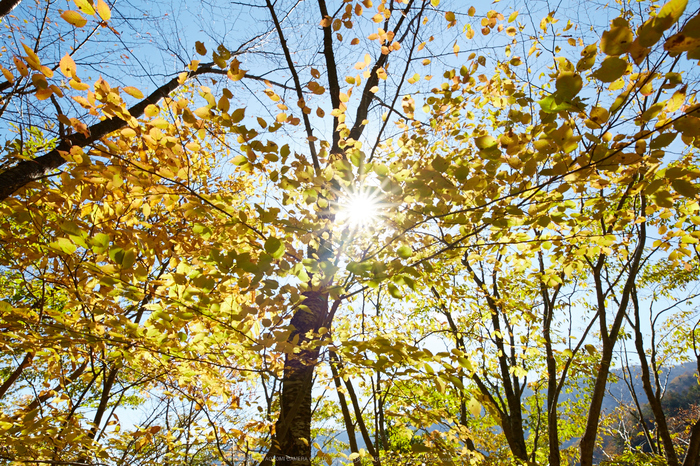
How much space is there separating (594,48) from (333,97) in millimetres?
2899

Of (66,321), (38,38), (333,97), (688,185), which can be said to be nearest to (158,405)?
(66,321)

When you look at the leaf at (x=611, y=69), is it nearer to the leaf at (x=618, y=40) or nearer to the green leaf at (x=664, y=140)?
the leaf at (x=618, y=40)

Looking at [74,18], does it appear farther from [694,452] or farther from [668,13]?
[694,452]

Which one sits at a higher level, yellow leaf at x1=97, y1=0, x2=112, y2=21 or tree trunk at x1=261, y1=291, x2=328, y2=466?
yellow leaf at x1=97, y1=0, x2=112, y2=21

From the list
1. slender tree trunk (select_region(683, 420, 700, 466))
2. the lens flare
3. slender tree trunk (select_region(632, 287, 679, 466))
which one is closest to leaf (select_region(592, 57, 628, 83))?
the lens flare

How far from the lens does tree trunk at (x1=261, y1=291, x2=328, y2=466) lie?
7.04 ft

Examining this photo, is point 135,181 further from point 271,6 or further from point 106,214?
point 271,6

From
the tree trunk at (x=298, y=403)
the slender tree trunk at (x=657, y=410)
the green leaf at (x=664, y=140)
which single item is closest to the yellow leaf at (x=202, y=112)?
the tree trunk at (x=298, y=403)

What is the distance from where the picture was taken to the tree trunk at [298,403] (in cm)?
215

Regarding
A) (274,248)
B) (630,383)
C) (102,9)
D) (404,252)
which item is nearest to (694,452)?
(404,252)

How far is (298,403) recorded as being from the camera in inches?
83.4

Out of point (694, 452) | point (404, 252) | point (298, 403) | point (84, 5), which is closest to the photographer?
point (84, 5)

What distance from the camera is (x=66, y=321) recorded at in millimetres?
2006

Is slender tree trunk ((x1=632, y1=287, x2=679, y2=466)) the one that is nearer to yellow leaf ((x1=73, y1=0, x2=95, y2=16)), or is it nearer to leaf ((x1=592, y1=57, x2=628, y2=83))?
leaf ((x1=592, y1=57, x2=628, y2=83))
